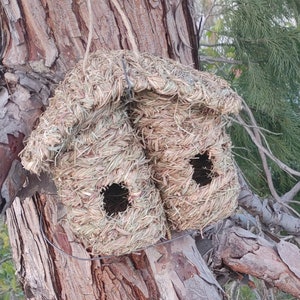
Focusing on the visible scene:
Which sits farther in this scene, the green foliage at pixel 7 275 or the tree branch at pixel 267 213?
the green foliage at pixel 7 275

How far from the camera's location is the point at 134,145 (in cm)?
96

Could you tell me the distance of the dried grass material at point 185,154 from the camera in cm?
96

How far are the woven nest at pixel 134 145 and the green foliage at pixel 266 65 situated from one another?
25.0 inches

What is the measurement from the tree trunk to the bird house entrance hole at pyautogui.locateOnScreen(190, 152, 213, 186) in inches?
5.2

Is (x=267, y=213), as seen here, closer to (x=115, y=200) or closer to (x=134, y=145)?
(x=115, y=200)

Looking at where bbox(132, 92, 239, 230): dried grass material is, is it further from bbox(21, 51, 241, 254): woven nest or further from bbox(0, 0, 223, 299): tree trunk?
bbox(0, 0, 223, 299): tree trunk

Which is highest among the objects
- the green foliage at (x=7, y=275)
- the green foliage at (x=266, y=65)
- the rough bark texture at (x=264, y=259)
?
the green foliage at (x=266, y=65)

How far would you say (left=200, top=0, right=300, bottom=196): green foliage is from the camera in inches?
67.2

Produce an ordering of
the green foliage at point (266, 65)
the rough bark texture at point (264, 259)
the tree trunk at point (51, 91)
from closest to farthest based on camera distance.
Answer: the tree trunk at point (51, 91)
the rough bark texture at point (264, 259)
the green foliage at point (266, 65)

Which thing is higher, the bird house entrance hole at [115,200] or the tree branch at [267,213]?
the bird house entrance hole at [115,200]

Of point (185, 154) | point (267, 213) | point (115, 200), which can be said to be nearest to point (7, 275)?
point (267, 213)

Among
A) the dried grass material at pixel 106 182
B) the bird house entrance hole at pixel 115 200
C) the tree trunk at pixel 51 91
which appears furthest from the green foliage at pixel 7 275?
the dried grass material at pixel 106 182

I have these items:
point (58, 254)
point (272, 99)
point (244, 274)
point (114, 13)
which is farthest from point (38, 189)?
point (272, 99)

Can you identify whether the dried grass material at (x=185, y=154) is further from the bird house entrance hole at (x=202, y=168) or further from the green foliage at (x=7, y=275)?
the green foliage at (x=7, y=275)
